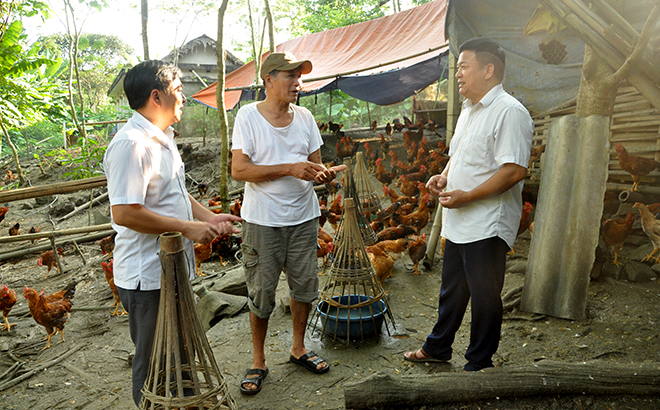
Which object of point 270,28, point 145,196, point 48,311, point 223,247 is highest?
point 270,28

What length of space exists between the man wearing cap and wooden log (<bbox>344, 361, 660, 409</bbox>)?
765mm

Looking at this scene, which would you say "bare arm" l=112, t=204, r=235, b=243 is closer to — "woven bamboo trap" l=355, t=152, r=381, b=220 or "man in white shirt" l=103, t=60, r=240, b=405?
"man in white shirt" l=103, t=60, r=240, b=405

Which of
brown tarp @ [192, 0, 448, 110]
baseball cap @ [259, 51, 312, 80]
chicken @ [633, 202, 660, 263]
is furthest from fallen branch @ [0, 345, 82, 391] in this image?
brown tarp @ [192, 0, 448, 110]

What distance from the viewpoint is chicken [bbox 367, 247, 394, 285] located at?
435 cm

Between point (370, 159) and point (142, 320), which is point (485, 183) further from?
point (370, 159)

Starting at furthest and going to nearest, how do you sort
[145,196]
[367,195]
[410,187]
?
[410,187], [367,195], [145,196]

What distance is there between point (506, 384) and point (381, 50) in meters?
7.93

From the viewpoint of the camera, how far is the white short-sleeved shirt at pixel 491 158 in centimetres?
205

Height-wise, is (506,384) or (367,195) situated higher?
(367,195)

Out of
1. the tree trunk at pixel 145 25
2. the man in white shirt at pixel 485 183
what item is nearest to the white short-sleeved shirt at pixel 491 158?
the man in white shirt at pixel 485 183

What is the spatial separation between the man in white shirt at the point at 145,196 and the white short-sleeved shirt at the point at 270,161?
24.0 inches

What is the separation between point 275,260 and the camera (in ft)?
8.11

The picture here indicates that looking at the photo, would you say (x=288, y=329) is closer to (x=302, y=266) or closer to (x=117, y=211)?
(x=302, y=266)

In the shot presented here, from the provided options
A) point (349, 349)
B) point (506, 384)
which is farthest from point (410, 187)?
point (506, 384)
